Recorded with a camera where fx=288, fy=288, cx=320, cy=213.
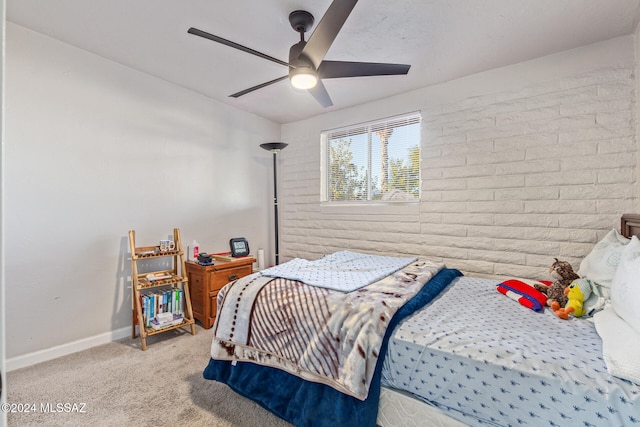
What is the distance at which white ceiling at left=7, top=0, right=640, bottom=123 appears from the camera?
1.81m

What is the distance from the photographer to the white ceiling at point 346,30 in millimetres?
1812

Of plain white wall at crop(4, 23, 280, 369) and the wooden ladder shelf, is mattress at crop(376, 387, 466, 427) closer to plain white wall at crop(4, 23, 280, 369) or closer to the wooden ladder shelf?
the wooden ladder shelf

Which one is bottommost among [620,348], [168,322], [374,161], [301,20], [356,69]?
[168,322]

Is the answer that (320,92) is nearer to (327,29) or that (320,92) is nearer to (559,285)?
(327,29)

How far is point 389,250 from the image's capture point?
3180 millimetres

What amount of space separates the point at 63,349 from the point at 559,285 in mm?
3512

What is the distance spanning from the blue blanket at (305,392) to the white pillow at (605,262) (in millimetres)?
832

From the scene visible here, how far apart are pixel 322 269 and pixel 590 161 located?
2187 mm

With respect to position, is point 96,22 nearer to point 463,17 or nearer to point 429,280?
point 463,17

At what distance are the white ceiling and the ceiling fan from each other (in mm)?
238

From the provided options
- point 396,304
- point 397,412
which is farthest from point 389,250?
point 397,412

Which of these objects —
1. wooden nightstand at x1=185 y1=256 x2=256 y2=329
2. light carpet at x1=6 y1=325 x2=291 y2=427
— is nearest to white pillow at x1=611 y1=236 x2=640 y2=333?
light carpet at x1=6 y1=325 x2=291 y2=427

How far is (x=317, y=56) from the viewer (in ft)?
5.47

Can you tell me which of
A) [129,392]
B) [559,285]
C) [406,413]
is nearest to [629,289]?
[559,285]
